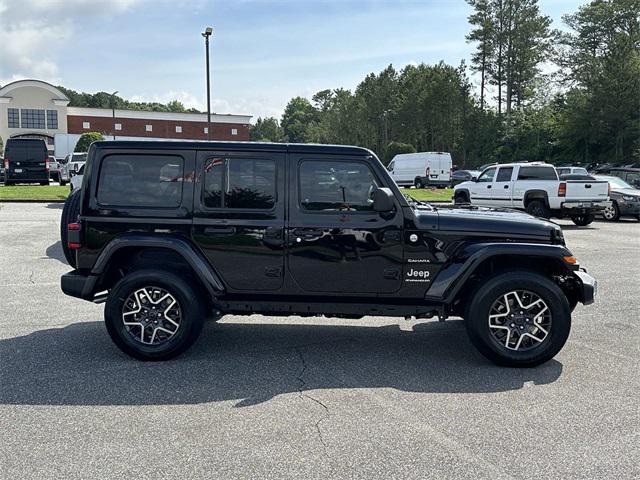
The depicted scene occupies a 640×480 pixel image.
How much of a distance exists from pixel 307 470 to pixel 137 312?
101 inches

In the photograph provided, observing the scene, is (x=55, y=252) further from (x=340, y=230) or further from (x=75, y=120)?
(x=75, y=120)

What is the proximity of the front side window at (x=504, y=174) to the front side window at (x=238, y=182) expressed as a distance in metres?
14.6

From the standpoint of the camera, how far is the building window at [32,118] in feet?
235

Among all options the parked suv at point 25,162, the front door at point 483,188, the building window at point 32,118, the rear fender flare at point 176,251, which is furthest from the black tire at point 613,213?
the building window at point 32,118

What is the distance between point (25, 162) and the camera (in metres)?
28.4

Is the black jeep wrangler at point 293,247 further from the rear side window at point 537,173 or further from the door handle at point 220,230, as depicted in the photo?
the rear side window at point 537,173

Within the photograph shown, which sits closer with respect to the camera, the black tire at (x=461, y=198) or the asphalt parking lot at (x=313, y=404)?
the asphalt parking lot at (x=313, y=404)

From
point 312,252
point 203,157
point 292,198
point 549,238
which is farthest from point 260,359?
point 549,238

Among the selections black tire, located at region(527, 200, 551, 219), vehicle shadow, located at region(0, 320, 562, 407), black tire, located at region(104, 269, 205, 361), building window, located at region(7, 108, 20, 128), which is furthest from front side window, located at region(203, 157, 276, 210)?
building window, located at region(7, 108, 20, 128)

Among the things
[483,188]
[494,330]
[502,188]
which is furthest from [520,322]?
[483,188]

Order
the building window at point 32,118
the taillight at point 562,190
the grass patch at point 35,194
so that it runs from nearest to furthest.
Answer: the taillight at point 562,190
the grass patch at point 35,194
the building window at point 32,118

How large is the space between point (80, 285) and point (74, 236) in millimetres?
449

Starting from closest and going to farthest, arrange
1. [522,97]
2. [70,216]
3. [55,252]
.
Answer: [70,216]
[55,252]
[522,97]

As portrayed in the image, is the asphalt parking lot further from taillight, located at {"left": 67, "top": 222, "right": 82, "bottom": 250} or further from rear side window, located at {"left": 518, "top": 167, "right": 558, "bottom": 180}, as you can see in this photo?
rear side window, located at {"left": 518, "top": 167, "right": 558, "bottom": 180}
